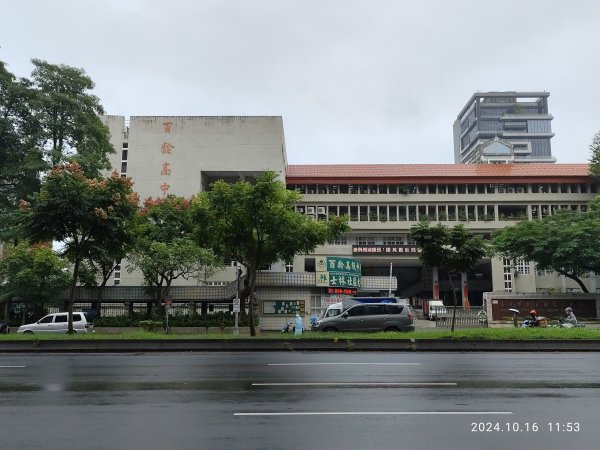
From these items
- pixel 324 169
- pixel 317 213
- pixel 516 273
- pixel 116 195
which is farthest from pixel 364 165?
pixel 116 195

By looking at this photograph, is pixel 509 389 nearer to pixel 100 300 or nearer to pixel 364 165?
pixel 100 300

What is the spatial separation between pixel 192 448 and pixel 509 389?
20.9ft

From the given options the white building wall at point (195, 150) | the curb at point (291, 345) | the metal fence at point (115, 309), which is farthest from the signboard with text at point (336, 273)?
the curb at point (291, 345)

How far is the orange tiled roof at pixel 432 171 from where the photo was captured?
60.0 meters

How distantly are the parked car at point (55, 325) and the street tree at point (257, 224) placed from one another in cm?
939

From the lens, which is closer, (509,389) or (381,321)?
(509,389)

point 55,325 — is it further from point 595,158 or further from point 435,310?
point 595,158

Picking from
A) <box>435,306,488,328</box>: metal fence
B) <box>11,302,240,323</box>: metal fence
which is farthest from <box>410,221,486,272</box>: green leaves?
<box>11,302,240,323</box>: metal fence

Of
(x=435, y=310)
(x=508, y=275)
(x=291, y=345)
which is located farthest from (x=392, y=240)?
(x=291, y=345)

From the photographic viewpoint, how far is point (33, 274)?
32.3 metres

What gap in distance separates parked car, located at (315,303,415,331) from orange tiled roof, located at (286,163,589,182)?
38728 millimetres

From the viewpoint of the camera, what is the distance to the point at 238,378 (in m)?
11.6

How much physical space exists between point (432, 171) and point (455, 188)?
340 centimetres

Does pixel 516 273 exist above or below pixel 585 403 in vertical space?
above
